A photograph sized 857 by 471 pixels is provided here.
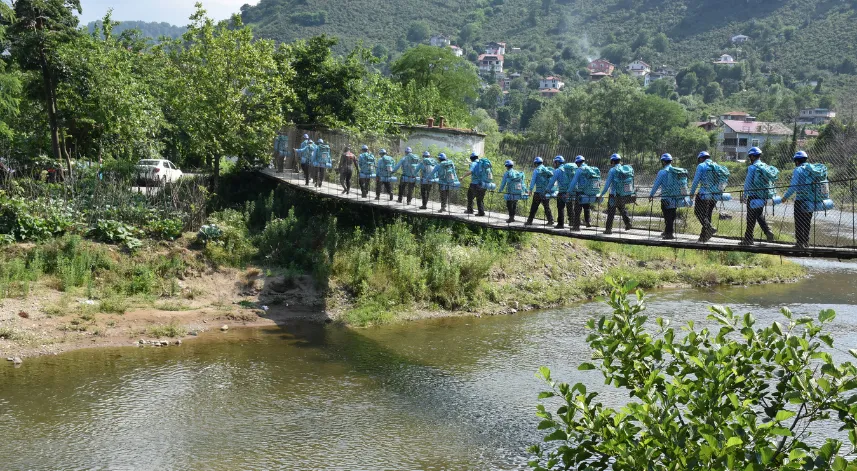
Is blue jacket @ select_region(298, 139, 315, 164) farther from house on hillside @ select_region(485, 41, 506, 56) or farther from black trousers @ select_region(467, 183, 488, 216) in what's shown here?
house on hillside @ select_region(485, 41, 506, 56)

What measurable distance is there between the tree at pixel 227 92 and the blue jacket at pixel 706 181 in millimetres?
12130

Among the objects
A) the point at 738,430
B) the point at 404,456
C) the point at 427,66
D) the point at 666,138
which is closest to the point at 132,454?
the point at 404,456

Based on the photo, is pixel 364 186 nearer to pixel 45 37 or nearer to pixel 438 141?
pixel 438 141

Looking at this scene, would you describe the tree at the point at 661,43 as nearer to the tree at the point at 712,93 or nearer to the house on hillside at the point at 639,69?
the house on hillside at the point at 639,69

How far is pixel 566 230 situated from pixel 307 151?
8.95 m

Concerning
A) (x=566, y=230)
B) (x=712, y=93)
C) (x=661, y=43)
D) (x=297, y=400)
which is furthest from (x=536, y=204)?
(x=661, y=43)

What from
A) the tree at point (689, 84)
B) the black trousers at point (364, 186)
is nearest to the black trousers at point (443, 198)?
the black trousers at point (364, 186)

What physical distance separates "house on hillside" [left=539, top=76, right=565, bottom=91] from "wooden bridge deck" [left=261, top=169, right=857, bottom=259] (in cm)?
9999

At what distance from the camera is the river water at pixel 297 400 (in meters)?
9.00

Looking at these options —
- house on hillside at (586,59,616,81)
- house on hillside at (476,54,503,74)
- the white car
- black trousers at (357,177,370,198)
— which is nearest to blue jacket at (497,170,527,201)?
black trousers at (357,177,370,198)

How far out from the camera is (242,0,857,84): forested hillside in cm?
9612

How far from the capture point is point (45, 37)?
57.1ft

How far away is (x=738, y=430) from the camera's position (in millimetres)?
4383

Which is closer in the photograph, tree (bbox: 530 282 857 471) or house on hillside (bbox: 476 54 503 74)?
tree (bbox: 530 282 857 471)
